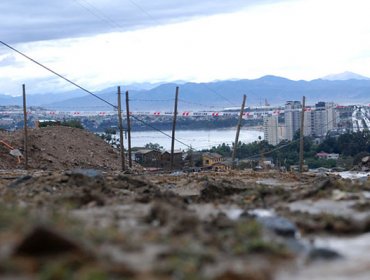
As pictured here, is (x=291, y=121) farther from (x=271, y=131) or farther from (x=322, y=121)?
(x=322, y=121)

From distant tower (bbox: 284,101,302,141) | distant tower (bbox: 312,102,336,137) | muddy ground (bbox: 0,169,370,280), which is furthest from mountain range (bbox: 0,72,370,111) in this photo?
muddy ground (bbox: 0,169,370,280)

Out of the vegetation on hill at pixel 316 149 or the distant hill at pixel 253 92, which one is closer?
the vegetation on hill at pixel 316 149

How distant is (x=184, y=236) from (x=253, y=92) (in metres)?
122

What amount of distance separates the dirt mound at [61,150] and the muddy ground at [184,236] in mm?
17754

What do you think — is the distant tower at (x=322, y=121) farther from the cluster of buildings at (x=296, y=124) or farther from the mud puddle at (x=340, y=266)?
the mud puddle at (x=340, y=266)

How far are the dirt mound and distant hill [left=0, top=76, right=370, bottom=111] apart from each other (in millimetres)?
61213

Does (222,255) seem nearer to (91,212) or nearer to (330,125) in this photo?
(91,212)

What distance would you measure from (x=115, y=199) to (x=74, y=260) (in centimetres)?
504

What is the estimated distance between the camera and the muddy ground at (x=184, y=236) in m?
6.32

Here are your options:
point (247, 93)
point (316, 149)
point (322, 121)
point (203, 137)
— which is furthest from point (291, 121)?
point (247, 93)

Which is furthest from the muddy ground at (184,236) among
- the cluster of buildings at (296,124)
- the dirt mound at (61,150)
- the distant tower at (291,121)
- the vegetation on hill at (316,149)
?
the distant tower at (291,121)

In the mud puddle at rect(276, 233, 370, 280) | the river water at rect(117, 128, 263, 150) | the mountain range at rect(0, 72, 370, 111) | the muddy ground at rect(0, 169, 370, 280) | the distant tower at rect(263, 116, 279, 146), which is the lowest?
the river water at rect(117, 128, 263, 150)

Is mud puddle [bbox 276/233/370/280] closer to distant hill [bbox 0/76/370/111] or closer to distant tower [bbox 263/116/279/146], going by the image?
distant tower [bbox 263/116/279/146]

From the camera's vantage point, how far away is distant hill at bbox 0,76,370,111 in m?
112
